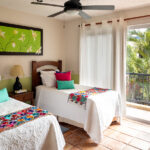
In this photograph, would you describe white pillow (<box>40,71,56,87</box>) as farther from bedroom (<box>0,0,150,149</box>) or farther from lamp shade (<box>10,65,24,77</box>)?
lamp shade (<box>10,65,24,77</box>)

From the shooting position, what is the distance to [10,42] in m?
3.26

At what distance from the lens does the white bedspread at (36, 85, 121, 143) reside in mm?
2480

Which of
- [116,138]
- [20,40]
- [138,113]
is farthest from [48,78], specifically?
[138,113]

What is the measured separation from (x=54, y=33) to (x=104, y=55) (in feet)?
5.43

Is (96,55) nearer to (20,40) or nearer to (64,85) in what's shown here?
(64,85)

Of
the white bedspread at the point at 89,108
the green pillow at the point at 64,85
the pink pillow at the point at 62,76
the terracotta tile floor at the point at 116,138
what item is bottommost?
the terracotta tile floor at the point at 116,138

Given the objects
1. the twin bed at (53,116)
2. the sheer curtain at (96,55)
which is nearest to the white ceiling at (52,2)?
the sheer curtain at (96,55)

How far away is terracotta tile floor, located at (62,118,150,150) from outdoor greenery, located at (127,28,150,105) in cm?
109

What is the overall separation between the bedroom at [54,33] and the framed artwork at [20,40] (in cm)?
12

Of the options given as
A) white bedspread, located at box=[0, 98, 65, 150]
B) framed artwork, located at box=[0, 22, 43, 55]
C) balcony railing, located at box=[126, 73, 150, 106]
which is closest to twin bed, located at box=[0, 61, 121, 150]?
white bedspread, located at box=[0, 98, 65, 150]

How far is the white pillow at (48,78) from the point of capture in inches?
142

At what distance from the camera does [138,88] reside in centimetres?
406

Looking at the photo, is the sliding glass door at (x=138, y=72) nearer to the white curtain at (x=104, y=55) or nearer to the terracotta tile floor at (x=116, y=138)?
the white curtain at (x=104, y=55)

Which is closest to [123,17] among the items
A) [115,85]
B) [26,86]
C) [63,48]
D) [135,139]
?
[115,85]
